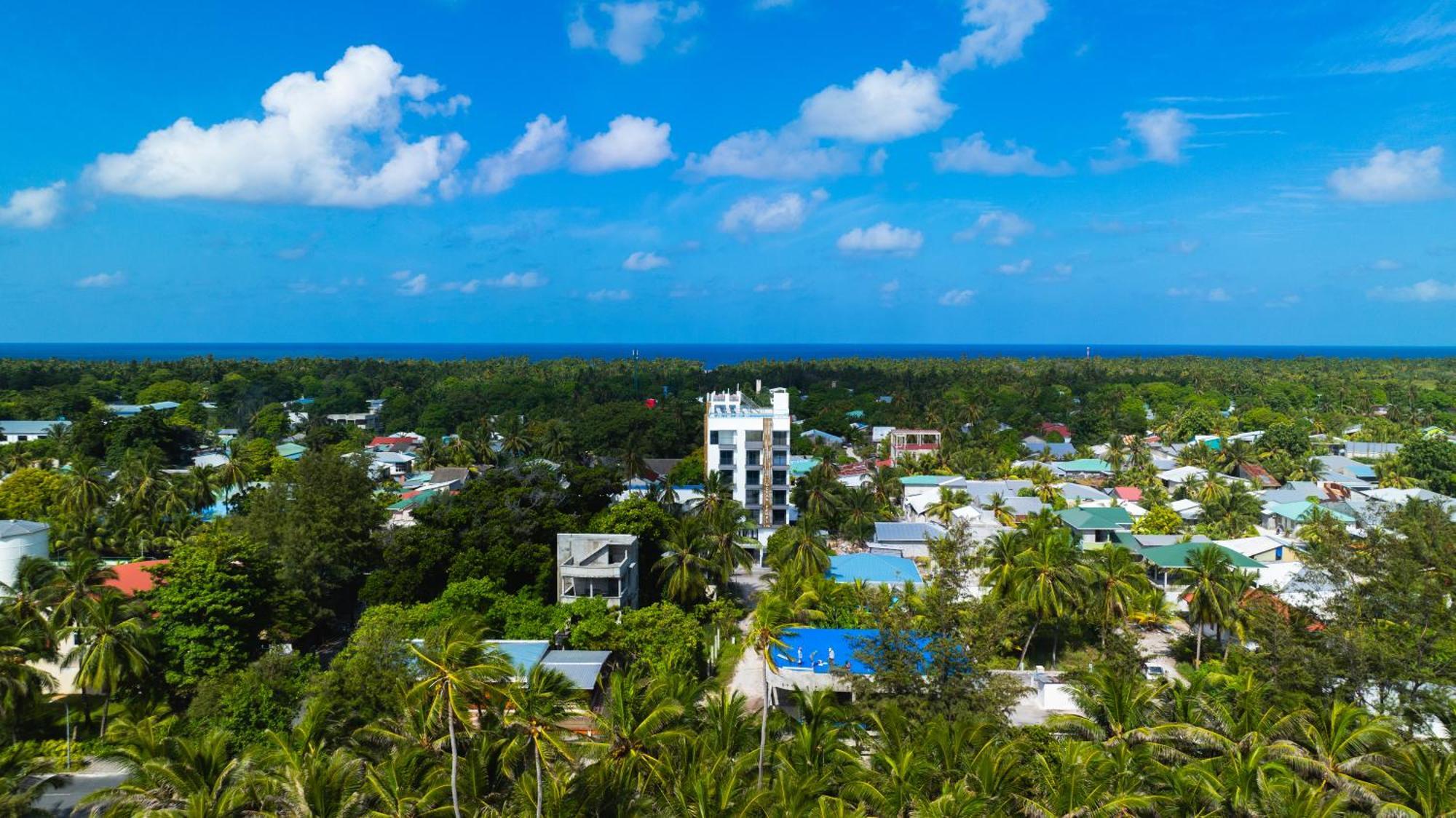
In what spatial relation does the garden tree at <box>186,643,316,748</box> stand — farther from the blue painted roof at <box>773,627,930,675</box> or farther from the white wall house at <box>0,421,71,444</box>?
the white wall house at <box>0,421,71,444</box>

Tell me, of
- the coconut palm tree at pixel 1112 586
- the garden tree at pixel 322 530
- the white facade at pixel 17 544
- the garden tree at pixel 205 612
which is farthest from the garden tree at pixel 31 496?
the coconut palm tree at pixel 1112 586

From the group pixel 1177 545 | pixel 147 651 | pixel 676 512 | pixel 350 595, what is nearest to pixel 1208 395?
pixel 1177 545

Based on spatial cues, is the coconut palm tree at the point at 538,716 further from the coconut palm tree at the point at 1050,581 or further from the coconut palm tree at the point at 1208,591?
the coconut palm tree at the point at 1208,591

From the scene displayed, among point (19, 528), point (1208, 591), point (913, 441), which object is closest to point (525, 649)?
point (19, 528)

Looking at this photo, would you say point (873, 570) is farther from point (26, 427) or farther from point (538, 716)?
point (26, 427)

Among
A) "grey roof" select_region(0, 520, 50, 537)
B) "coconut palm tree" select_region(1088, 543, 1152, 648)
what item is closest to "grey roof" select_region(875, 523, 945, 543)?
"coconut palm tree" select_region(1088, 543, 1152, 648)
